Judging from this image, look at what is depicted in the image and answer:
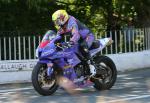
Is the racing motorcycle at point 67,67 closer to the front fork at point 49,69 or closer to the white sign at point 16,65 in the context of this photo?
the front fork at point 49,69

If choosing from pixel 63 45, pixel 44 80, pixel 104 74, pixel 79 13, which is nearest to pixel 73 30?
pixel 63 45

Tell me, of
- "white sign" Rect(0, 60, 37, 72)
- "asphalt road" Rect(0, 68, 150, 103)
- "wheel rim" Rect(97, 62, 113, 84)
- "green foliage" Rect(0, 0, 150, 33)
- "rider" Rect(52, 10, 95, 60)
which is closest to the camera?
"asphalt road" Rect(0, 68, 150, 103)

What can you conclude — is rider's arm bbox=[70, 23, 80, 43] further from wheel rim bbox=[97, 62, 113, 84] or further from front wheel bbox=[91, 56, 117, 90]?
wheel rim bbox=[97, 62, 113, 84]

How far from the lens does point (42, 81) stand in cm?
1138

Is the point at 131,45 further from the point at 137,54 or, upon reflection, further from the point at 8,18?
the point at 8,18

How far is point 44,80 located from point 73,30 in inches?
48.9

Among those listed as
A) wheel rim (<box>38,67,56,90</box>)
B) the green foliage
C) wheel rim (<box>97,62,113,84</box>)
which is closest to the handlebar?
wheel rim (<box>38,67,56,90</box>)

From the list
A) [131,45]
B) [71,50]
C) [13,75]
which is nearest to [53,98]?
[71,50]

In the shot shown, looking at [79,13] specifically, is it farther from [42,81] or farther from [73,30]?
[42,81]

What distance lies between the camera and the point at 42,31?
669 inches

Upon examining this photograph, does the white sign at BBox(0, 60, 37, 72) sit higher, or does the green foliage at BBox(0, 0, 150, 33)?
the green foliage at BBox(0, 0, 150, 33)

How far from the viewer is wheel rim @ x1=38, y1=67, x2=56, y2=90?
37.2ft

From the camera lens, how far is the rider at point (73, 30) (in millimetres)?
11625

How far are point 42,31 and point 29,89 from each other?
169 inches
